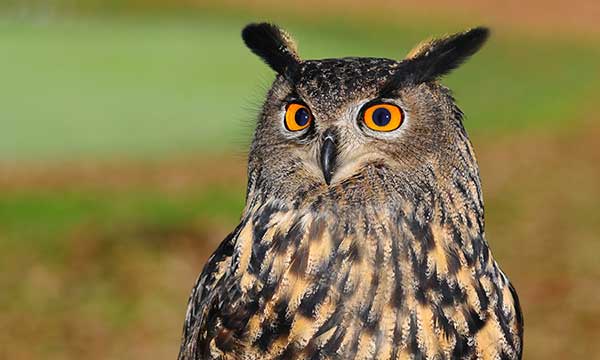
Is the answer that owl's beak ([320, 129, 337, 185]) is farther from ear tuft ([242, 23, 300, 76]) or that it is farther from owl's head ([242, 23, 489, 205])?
ear tuft ([242, 23, 300, 76])

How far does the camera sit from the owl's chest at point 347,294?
241cm

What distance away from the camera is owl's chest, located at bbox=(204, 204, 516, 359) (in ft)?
7.91

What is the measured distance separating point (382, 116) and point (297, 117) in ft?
0.72

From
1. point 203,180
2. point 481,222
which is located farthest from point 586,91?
point 481,222

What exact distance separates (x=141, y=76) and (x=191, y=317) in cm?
1207

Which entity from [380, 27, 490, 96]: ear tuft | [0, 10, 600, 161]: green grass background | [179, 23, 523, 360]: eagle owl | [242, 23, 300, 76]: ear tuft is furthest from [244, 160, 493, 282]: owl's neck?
[0, 10, 600, 161]: green grass background

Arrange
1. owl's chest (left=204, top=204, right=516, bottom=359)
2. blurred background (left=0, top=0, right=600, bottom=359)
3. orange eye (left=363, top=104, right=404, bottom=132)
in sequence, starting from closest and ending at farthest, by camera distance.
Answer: owl's chest (left=204, top=204, right=516, bottom=359) < orange eye (left=363, top=104, right=404, bottom=132) < blurred background (left=0, top=0, right=600, bottom=359)

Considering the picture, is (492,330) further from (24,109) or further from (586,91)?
(586,91)

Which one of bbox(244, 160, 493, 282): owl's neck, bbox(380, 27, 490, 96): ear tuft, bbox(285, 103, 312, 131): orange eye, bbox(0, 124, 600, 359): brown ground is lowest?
bbox(0, 124, 600, 359): brown ground

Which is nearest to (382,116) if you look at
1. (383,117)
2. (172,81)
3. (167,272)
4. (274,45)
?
(383,117)

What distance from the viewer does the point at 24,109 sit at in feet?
40.5

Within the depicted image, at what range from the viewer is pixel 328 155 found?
2.46 m

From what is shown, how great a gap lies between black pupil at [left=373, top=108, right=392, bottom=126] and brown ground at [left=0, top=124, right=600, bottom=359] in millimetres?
4130

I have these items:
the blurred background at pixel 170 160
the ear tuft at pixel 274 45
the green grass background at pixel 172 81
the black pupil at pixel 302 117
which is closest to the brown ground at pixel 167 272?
the blurred background at pixel 170 160
